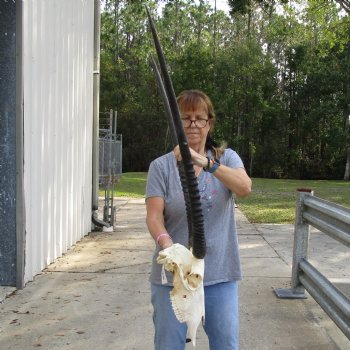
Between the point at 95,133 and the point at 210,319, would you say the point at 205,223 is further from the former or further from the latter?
the point at 95,133

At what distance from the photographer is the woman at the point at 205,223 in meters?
2.50

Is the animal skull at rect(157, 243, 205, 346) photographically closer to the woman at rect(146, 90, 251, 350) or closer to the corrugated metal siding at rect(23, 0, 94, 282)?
the woman at rect(146, 90, 251, 350)

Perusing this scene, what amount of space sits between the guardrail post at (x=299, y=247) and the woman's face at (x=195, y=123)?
2.85m

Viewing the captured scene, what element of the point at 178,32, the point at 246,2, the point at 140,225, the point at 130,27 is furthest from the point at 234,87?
the point at 140,225

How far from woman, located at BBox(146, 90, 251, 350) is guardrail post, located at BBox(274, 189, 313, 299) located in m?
2.65

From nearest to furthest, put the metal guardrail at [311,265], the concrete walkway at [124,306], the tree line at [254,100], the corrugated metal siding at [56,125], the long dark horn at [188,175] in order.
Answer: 1. the long dark horn at [188,175]
2. the metal guardrail at [311,265]
3. the concrete walkway at [124,306]
4. the corrugated metal siding at [56,125]
5. the tree line at [254,100]

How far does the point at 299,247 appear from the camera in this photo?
16.7 feet

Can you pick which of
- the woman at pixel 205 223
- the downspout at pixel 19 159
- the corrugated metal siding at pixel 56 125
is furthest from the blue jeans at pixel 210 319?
the corrugated metal siding at pixel 56 125

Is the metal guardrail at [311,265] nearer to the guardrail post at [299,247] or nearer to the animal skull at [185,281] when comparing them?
the guardrail post at [299,247]

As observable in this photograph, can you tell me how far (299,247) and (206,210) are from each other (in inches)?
112

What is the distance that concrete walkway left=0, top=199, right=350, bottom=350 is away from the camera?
4.02 metres

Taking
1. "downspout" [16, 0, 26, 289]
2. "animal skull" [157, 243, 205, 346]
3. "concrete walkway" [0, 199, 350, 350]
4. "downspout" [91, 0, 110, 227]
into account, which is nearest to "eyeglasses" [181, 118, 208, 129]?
"animal skull" [157, 243, 205, 346]

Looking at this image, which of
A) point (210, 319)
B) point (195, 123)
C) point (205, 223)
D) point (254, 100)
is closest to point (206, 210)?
point (205, 223)

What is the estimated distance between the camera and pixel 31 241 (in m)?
5.55
